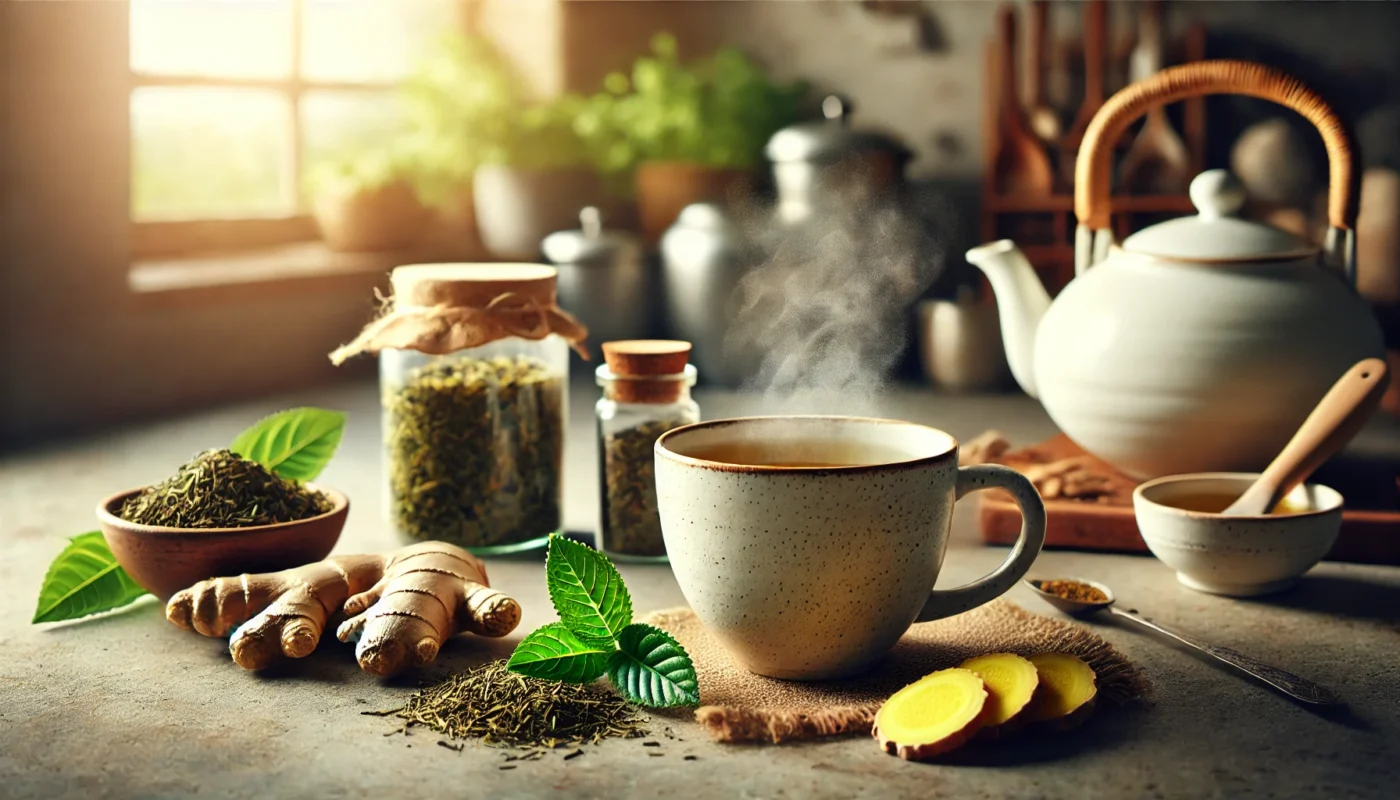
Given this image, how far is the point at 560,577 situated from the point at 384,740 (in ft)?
0.49

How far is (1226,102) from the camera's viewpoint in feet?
9.20

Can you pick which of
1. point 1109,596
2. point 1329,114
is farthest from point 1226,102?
point 1109,596

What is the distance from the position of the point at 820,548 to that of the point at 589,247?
1.74 meters

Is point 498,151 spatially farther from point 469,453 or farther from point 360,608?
point 360,608

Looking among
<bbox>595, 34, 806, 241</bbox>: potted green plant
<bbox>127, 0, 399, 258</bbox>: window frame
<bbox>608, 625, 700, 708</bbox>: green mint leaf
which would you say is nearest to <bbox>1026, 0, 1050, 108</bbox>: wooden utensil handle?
<bbox>595, 34, 806, 241</bbox>: potted green plant

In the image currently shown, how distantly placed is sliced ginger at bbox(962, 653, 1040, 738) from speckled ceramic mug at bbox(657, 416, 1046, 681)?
0.19 feet

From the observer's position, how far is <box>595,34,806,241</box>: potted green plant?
278 cm

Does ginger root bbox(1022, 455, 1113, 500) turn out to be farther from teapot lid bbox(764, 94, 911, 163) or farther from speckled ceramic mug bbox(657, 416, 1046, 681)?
teapot lid bbox(764, 94, 911, 163)

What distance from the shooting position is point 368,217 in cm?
265

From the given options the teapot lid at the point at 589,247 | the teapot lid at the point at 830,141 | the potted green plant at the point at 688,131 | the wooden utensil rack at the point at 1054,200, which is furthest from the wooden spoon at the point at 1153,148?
the teapot lid at the point at 589,247

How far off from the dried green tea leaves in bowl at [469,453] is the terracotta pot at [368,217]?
4.73 feet

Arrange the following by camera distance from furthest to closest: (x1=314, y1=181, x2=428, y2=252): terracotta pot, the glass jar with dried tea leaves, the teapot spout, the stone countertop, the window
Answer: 1. (x1=314, y1=181, x2=428, y2=252): terracotta pot
2. the window
3. the teapot spout
4. the glass jar with dried tea leaves
5. the stone countertop

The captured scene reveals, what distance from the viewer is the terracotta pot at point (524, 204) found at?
2752 mm

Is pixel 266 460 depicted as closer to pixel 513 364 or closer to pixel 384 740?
pixel 513 364
